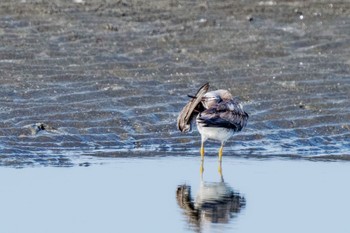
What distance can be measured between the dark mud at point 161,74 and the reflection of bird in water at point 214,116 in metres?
0.54

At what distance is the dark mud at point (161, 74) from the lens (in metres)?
11.6

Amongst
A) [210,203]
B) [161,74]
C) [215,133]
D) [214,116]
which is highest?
[161,74]

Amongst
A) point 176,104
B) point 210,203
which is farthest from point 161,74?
point 210,203

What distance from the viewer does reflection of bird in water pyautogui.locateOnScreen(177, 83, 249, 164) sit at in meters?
10.6

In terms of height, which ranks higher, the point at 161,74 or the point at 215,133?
the point at 161,74

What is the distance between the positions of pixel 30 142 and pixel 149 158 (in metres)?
1.13

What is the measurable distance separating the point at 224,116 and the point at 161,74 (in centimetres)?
298

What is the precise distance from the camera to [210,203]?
9266mm

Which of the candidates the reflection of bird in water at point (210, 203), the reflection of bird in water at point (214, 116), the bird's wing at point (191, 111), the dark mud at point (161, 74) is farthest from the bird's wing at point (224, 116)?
the reflection of bird in water at point (210, 203)

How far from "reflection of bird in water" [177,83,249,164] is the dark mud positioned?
0.54 meters

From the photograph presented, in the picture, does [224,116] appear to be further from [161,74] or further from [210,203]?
[161,74]

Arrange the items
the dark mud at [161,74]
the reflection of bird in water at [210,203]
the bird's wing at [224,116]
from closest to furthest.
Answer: the reflection of bird in water at [210,203]
the bird's wing at [224,116]
the dark mud at [161,74]

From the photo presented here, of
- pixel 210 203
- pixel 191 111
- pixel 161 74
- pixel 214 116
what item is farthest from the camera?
pixel 161 74

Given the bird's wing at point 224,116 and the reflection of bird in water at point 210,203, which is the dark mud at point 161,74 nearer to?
the bird's wing at point 224,116
